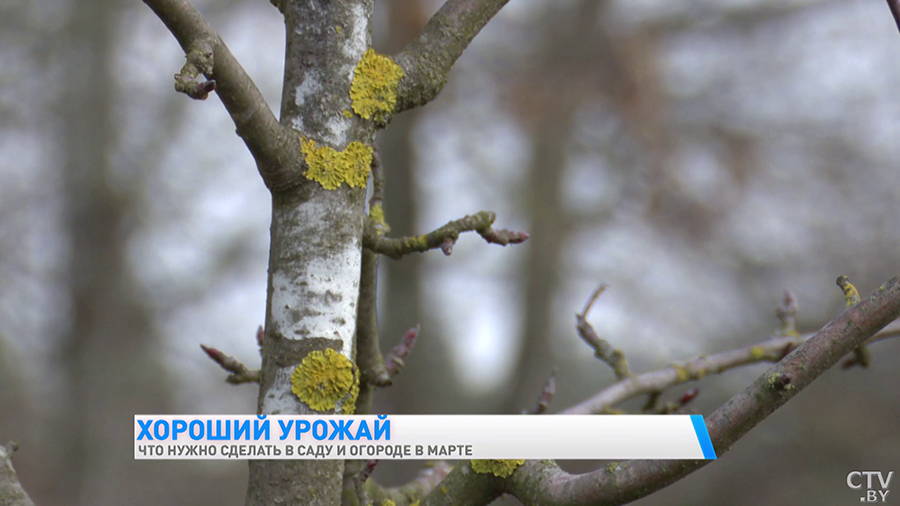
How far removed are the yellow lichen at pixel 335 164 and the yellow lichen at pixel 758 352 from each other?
105cm

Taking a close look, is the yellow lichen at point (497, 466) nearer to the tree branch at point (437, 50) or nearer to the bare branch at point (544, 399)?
the bare branch at point (544, 399)

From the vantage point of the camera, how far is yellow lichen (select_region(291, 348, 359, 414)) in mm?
1101

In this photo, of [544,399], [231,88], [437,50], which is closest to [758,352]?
[544,399]

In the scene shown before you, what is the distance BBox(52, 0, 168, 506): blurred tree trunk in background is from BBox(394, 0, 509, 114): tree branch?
16.3 feet

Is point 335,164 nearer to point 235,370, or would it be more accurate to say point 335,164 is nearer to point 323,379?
point 323,379

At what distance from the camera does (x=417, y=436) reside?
4.28 feet

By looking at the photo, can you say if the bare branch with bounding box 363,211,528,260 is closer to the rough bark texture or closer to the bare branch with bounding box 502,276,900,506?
the rough bark texture

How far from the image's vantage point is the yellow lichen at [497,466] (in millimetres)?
1190

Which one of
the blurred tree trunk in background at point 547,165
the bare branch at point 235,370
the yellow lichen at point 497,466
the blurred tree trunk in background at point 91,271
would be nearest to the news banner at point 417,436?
the yellow lichen at point 497,466

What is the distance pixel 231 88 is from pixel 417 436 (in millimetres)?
644

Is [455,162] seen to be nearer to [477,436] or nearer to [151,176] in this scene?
[151,176]

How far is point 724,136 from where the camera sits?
199 inches

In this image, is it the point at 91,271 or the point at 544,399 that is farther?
the point at 91,271

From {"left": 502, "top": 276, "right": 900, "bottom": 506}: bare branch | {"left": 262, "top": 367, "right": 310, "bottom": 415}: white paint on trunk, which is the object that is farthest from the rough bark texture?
{"left": 502, "top": 276, "right": 900, "bottom": 506}: bare branch
